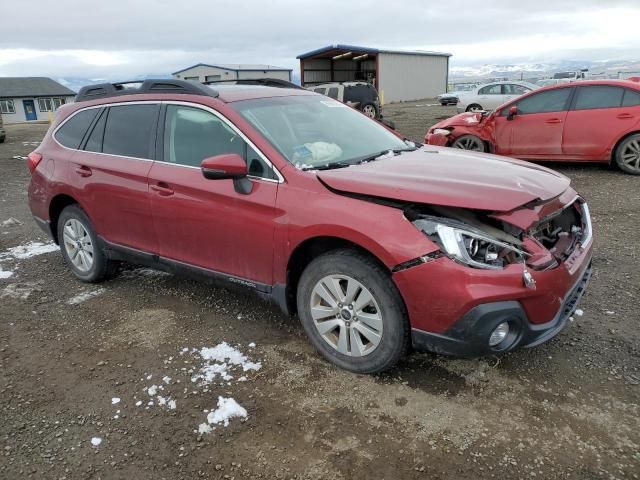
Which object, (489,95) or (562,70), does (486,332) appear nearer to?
(489,95)

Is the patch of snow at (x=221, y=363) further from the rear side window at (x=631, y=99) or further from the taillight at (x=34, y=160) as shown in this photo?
the rear side window at (x=631, y=99)

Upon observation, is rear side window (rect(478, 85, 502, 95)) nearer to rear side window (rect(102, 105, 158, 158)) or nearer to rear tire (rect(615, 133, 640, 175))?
rear tire (rect(615, 133, 640, 175))

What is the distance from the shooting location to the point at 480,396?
9.48 ft

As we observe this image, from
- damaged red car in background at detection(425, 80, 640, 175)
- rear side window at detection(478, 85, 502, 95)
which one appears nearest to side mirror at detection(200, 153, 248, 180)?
damaged red car in background at detection(425, 80, 640, 175)

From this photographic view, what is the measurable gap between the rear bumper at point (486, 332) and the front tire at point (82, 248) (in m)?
3.07

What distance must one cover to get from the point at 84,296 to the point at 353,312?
9.12 ft

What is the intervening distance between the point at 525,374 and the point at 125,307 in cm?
312

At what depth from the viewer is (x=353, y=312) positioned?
2971mm

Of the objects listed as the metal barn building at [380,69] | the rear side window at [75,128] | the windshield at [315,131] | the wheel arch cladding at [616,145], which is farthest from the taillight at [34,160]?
the metal barn building at [380,69]

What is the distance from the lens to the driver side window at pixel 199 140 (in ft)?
10.9

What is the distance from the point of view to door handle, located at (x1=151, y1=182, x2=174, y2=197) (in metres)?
3.70

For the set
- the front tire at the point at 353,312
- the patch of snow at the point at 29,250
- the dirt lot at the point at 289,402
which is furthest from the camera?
the patch of snow at the point at 29,250

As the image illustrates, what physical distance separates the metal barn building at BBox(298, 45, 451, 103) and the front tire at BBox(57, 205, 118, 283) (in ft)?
106

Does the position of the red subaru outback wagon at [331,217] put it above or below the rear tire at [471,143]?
above
